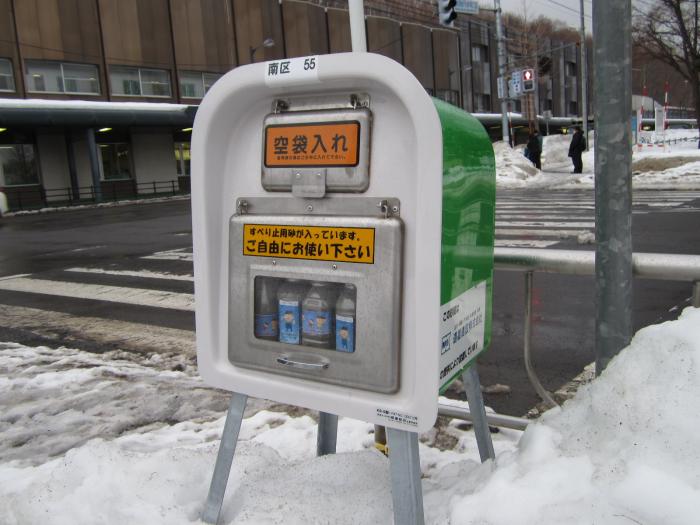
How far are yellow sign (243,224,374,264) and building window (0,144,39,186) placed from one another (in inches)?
1233

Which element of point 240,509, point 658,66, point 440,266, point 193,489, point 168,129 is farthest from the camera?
point 658,66

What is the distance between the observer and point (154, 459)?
2.92 metres

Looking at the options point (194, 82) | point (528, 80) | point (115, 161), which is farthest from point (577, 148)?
point (115, 161)

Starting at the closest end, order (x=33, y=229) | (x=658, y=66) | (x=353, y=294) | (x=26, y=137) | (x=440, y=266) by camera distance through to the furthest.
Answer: (x=440, y=266), (x=353, y=294), (x=33, y=229), (x=26, y=137), (x=658, y=66)

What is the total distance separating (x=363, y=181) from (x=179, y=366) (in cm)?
336

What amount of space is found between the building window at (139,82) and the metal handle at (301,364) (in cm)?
3382

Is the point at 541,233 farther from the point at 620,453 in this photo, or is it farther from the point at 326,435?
the point at 620,453

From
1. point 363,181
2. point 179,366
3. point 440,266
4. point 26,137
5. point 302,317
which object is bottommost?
point 179,366

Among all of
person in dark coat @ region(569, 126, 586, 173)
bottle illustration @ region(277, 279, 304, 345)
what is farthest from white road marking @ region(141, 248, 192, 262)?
person in dark coat @ region(569, 126, 586, 173)

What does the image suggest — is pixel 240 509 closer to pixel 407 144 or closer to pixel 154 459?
pixel 154 459

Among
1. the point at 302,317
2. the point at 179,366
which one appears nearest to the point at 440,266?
the point at 302,317

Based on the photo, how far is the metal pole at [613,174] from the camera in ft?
7.50

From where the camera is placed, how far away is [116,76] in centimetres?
3259

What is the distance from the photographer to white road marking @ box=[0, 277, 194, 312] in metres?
7.11
